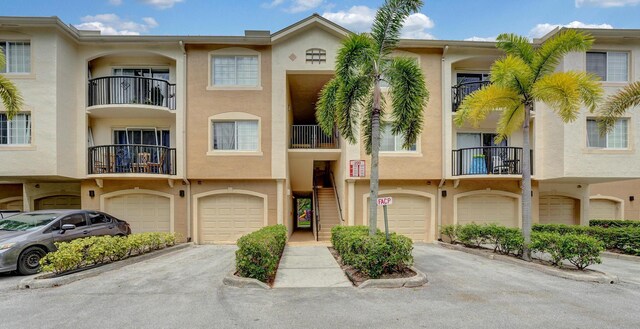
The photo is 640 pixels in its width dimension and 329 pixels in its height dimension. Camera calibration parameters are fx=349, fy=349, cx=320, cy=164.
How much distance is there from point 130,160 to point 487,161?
46.3 ft

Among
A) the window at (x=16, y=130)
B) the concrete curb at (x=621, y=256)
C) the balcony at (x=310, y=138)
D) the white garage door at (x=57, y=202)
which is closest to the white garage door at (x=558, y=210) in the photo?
the concrete curb at (x=621, y=256)

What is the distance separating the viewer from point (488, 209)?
15.2 meters

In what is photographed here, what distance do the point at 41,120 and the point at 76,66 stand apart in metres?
2.61

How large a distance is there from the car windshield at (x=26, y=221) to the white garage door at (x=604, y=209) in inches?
892

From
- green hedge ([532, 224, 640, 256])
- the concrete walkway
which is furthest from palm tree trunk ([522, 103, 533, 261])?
the concrete walkway

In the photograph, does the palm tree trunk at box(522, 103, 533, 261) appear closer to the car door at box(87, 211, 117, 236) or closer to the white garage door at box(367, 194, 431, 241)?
the white garage door at box(367, 194, 431, 241)

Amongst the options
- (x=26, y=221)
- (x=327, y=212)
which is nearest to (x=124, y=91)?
(x=26, y=221)

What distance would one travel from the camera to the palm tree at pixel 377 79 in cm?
854

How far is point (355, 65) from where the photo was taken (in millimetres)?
8688

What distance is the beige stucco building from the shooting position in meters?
13.7

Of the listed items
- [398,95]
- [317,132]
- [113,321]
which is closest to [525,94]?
[398,95]

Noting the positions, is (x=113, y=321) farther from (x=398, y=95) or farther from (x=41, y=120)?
(x=41, y=120)

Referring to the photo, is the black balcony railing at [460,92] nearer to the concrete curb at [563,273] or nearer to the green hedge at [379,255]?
the concrete curb at [563,273]

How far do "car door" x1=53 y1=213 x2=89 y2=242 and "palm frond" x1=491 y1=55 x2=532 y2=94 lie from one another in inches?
485
